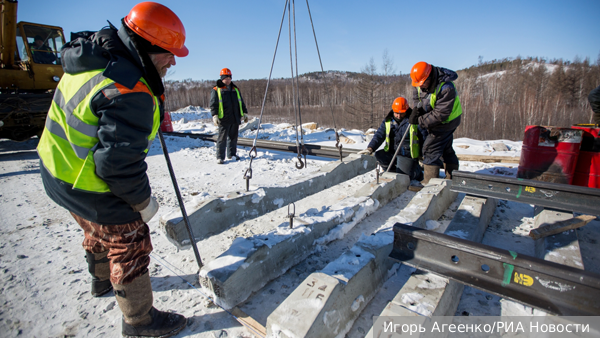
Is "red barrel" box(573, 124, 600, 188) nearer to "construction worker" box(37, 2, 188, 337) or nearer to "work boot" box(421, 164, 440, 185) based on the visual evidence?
"work boot" box(421, 164, 440, 185)

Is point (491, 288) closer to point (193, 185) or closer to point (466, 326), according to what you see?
point (466, 326)

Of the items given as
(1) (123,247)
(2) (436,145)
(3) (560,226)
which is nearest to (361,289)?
(1) (123,247)

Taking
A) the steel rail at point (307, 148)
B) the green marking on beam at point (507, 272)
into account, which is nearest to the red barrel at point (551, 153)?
the green marking on beam at point (507, 272)

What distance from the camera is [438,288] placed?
1938 mm

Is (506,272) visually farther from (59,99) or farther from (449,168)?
(449,168)

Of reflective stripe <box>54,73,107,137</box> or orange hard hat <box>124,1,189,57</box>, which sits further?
orange hard hat <box>124,1,189,57</box>

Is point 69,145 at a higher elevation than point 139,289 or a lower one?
higher

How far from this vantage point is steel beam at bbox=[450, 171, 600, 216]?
2.80 meters

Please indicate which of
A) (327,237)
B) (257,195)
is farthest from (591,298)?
(257,195)

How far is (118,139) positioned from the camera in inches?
60.1

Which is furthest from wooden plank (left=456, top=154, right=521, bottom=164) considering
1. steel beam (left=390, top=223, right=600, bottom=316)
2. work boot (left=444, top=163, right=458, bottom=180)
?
steel beam (left=390, top=223, right=600, bottom=316)

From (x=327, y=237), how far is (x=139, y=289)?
5.96ft

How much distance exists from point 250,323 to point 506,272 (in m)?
1.75

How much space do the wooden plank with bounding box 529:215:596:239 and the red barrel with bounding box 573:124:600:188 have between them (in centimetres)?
139
